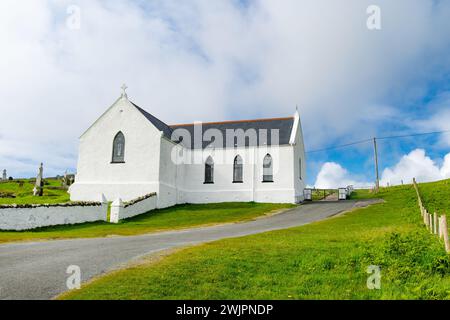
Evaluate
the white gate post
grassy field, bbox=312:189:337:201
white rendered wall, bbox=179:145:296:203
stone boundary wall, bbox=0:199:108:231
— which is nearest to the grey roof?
white rendered wall, bbox=179:145:296:203

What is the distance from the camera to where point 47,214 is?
952 inches

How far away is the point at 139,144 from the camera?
1444 inches

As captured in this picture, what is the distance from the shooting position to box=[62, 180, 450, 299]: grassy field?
7.51 metres

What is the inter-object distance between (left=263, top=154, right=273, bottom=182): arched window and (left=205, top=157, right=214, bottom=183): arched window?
612cm

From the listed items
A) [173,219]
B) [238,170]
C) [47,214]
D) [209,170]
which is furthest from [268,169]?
[47,214]

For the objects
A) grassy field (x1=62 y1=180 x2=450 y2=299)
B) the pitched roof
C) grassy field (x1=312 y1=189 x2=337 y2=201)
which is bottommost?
grassy field (x1=62 y1=180 x2=450 y2=299)

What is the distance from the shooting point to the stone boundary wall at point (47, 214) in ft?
73.7

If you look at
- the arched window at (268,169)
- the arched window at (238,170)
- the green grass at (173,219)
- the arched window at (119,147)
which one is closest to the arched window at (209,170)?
the arched window at (238,170)

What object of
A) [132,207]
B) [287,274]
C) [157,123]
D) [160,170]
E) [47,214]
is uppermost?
[157,123]

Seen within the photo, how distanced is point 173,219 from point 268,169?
47.6 feet

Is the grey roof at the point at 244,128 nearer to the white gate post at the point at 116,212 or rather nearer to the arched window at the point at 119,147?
the arched window at the point at 119,147

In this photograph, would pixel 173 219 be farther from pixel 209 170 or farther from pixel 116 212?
pixel 209 170

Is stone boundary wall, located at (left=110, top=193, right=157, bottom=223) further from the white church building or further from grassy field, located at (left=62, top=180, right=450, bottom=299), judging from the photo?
grassy field, located at (left=62, top=180, right=450, bottom=299)
